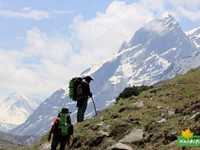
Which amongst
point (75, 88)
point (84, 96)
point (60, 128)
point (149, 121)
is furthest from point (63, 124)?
point (84, 96)

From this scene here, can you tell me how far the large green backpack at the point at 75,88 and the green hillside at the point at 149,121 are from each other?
205cm

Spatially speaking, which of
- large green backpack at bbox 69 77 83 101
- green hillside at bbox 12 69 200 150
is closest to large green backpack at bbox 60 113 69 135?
green hillside at bbox 12 69 200 150

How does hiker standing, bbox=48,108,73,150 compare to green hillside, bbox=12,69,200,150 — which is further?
hiker standing, bbox=48,108,73,150

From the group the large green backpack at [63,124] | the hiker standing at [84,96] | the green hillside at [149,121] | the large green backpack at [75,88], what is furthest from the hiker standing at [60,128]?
the hiker standing at [84,96]

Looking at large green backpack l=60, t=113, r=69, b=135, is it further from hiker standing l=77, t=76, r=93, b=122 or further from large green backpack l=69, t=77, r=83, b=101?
hiker standing l=77, t=76, r=93, b=122

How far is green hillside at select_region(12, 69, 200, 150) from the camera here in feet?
53.4

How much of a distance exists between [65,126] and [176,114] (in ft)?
16.8

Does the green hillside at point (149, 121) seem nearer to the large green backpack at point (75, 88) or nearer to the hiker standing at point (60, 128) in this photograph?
the hiker standing at point (60, 128)

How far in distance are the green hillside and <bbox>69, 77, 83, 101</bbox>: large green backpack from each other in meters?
2.05

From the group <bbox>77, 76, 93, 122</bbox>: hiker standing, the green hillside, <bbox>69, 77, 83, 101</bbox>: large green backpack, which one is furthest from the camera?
<bbox>77, 76, 93, 122</bbox>: hiker standing

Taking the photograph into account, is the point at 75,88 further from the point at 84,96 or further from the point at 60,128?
the point at 60,128

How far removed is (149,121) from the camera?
61.5 feet

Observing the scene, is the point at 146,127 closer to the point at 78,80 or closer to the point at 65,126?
the point at 65,126

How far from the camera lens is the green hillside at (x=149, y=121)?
53.4 ft
